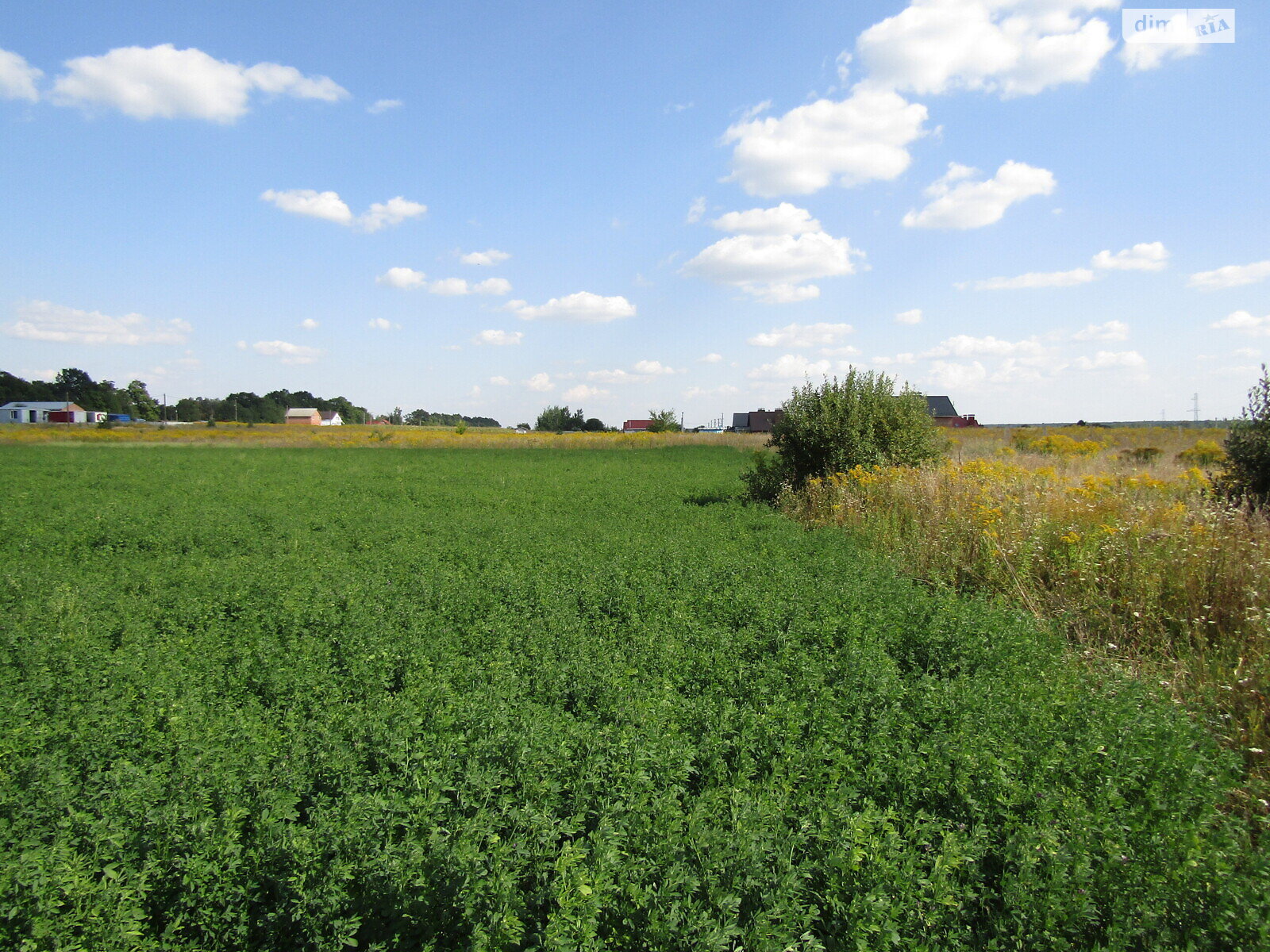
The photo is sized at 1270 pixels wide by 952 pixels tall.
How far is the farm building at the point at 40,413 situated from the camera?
91062 mm

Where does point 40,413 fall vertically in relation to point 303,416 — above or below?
below

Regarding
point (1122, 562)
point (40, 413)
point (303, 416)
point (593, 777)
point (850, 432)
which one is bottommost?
point (593, 777)

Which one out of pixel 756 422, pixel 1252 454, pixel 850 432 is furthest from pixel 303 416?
pixel 1252 454

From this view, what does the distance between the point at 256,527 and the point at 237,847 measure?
10417 mm

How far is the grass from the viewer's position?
510 centimetres

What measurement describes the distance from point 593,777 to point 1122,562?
268 inches

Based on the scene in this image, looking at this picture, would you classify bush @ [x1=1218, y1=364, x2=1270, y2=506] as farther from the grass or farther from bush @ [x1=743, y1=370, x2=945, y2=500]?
bush @ [x1=743, y1=370, x2=945, y2=500]

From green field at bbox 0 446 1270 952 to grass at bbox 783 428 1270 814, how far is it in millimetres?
689

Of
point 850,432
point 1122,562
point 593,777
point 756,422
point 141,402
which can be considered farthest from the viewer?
point 141,402

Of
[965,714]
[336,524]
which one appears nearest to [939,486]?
[965,714]

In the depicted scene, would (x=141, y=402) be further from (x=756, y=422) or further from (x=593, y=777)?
(x=593, y=777)

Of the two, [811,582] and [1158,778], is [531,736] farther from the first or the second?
[811,582]

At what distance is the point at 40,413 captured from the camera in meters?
94.4

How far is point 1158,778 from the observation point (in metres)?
3.54
